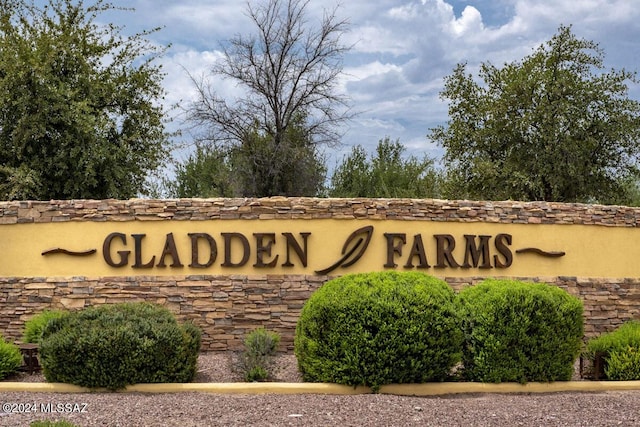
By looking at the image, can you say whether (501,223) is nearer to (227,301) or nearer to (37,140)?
(227,301)

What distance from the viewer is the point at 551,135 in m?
25.9

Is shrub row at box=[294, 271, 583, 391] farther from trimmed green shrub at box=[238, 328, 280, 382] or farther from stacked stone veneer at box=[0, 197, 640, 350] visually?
stacked stone veneer at box=[0, 197, 640, 350]

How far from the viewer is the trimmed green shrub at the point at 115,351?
1002cm

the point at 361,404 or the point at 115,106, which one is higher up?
the point at 115,106

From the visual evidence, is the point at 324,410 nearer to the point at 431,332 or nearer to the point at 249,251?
the point at 431,332

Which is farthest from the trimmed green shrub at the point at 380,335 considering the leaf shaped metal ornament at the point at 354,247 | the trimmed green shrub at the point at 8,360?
the trimmed green shrub at the point at 8,360

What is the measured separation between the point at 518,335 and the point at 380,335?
1962mm

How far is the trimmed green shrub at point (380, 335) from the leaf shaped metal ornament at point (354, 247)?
339 centimetres

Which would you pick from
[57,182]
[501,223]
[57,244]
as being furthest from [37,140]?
[501,223]

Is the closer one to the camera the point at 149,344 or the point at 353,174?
the point at 149,344

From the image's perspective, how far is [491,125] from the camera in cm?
2698

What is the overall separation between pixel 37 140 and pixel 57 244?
30.2 feet

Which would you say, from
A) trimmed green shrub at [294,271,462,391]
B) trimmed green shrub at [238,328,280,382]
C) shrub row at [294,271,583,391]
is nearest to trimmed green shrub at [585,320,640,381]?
shrub row at [294,271,583,391]

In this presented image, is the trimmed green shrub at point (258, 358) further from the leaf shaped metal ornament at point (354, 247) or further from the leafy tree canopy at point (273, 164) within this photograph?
the leafy tree canopy at point (273, 164)
